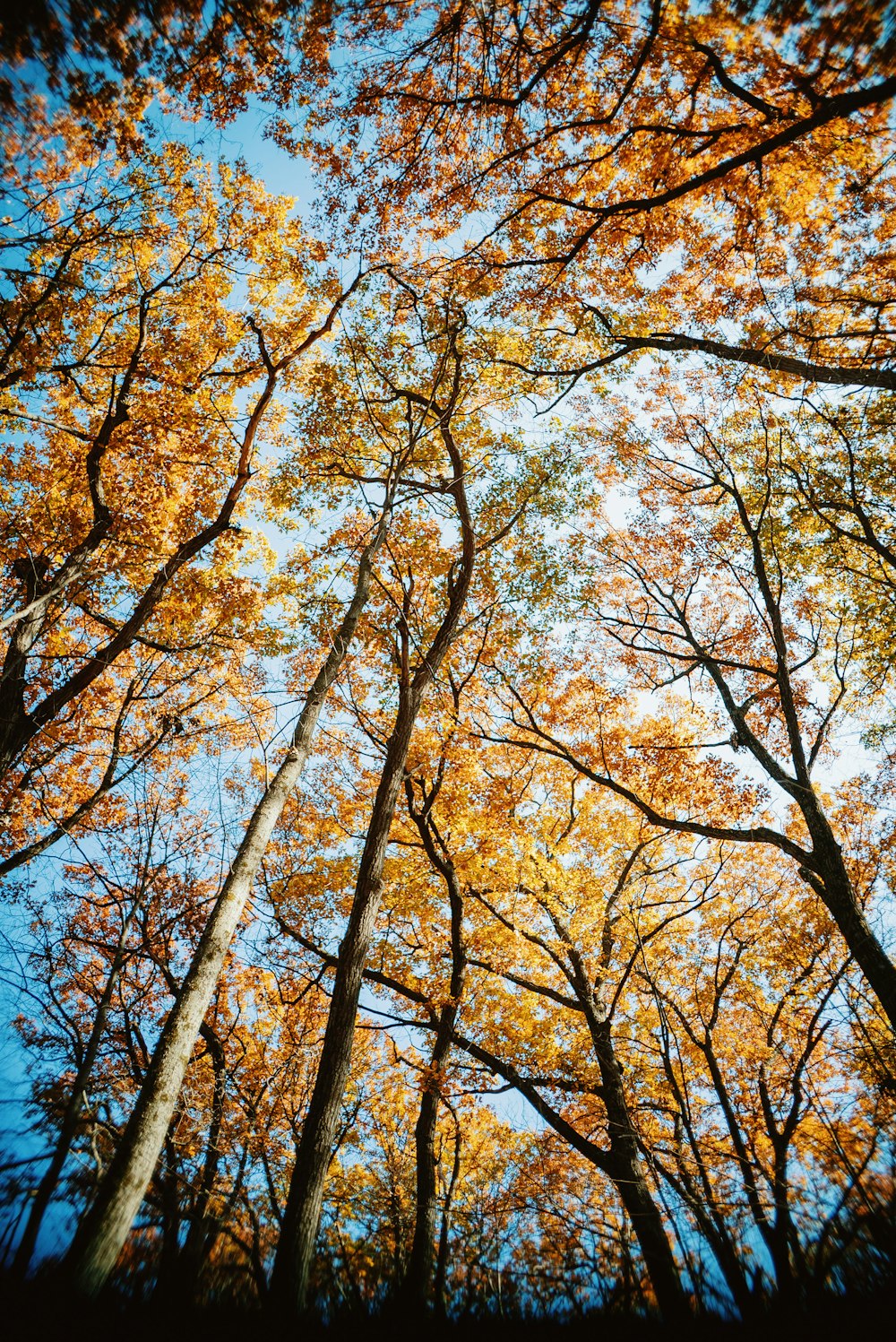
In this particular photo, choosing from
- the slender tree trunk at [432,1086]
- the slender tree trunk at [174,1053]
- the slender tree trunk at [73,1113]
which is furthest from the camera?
the slender tree trunk at [432,1086]

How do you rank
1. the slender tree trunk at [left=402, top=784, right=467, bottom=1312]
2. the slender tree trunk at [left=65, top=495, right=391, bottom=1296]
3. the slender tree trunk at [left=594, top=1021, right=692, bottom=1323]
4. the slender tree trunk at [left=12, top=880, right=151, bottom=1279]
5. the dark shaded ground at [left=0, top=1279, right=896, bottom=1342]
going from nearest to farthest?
the dark shaded ground at [left=0, top=1279, right=896, bottom=1342]
the slender tree trunk at [left=65, top=495, right=391, bottom=1296]
the slender tree trunk at [left=12, top=880, right=151, bottom=1279]
the slender tree trunk at [left=402, top=784, right=467, bottom=1312]
the slender tree trunk at [left=594, top=1021, right=692, bottom=1323]

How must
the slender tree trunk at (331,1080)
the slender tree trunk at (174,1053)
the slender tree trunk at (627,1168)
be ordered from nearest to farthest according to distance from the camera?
the slender tree trunk at (331,1080) < the slender tree trunk at (174,1053) < the slender tree trunk at (627,1168)

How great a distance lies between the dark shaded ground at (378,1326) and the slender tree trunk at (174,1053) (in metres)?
0.39

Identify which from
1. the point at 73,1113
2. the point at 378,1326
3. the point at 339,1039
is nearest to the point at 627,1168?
the point at 339,1039

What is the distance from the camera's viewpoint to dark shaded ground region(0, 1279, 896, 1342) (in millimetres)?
1971

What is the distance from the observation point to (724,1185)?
967 cm

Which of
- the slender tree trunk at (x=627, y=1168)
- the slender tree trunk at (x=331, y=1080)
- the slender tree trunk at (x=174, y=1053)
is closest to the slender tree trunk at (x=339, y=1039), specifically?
the slender tree trunk at (x=331, y=1080)

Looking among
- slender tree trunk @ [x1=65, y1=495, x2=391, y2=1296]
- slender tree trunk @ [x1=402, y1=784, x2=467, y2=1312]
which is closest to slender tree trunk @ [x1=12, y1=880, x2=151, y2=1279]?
slender tree trunk @ [x1=65, y1=495, x2=391, y2=1296]

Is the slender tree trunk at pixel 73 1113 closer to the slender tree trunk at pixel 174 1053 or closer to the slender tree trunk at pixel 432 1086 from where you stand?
the slender tree trunk at pixel 174 1053

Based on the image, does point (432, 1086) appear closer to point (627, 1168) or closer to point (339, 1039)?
point (627, 1168)

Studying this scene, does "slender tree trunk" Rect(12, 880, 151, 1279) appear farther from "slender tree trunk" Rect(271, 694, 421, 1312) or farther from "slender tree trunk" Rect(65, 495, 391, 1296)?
"slender tree trunk" Rect(271, 694, 421, 1312)

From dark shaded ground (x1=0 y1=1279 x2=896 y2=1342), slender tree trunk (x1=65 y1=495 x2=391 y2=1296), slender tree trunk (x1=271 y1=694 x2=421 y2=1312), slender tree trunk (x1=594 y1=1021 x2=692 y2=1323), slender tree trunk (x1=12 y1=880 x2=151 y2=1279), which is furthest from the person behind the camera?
slender tree trunk (x1=594 y1=1021 x2=692 y2=1323)

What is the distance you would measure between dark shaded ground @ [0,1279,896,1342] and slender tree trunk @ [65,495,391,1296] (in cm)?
39

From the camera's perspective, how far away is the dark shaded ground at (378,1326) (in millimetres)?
1971
